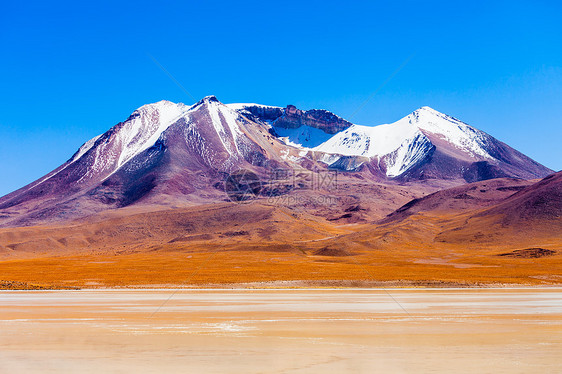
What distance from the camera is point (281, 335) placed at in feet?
72.9

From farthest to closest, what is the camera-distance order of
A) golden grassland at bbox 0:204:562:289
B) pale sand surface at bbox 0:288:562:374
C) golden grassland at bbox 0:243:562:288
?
golden grassland at bbox 0:204:562:289 → golden grassland at bbox 0:243:562:288 → pale sand surface at bbox 0:288:562:374

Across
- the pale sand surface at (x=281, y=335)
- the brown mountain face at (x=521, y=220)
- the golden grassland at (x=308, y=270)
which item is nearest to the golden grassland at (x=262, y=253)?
the golden grassland at (x=308, y=270)

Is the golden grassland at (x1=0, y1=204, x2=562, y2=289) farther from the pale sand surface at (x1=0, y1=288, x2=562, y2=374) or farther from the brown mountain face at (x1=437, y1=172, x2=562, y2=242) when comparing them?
the pale sand surface at (x1=0, y1=288, x2=562, y2=374)

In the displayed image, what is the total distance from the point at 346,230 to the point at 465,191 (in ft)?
174

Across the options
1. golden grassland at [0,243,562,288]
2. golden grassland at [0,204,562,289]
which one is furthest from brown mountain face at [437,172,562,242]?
golden grassland at [0,243,562,288]

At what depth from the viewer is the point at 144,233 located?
554 feet

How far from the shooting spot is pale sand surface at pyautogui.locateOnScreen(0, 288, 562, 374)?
54.0 ft

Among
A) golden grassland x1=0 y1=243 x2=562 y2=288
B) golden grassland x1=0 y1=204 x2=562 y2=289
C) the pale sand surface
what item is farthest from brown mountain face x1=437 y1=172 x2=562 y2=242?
the pale sand surface

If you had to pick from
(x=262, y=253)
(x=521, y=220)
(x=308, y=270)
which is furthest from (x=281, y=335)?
(x=521, y=220)

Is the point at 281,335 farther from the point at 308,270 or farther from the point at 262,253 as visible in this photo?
the point at 262,253

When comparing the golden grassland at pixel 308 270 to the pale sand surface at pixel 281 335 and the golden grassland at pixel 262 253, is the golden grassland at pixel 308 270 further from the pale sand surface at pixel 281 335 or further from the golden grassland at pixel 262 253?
the pale sand surface at pixel 281 335

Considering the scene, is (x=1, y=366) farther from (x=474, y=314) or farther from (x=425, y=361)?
(x=474, y=314)

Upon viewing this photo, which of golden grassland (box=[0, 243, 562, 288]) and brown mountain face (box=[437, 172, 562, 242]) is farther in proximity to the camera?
brown mountain face (box=[437, 172, 562, 242])

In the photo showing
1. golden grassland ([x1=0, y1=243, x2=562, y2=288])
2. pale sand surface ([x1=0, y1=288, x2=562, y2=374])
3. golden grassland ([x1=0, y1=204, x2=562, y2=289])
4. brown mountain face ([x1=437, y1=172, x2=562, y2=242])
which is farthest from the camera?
brown mountain face ([x1=437, y1=172, x2=562, y2=242])
